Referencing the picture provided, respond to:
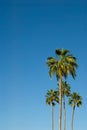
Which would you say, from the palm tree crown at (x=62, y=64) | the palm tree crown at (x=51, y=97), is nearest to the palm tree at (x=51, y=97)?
the palm tree crown at (x=51, y=97)

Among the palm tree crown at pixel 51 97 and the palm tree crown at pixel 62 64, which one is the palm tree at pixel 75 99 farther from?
the palm tree crown at pixel 62 64

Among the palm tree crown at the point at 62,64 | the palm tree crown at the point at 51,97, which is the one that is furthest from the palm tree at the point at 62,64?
the palm tree crown at the point at 51,97

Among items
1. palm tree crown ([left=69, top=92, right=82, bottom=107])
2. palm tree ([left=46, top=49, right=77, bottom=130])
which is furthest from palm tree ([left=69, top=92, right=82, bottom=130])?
palm tree ([left=46, top=49, right=77, bottom=130])

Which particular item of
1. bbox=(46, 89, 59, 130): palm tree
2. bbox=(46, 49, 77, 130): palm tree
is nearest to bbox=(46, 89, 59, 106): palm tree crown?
bbox=(46, 89, 59, 130): palm tree

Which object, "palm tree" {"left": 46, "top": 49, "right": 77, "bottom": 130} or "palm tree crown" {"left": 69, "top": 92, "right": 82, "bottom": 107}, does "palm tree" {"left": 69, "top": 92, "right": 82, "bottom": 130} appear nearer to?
"palm tree crown" {"left": 69, "top": 92, "right": 82, "bottom": 107}

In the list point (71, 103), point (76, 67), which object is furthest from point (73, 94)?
point (76, 67)

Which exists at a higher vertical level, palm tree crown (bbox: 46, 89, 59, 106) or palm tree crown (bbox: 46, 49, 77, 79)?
palm tree crown (bbox: 46, 89, 59, 106)

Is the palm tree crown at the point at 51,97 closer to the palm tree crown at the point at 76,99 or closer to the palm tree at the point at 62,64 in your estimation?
the palm tree crown at the point at 76,99

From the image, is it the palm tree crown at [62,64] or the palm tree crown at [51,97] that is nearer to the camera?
the palm tree crown at [62,64]

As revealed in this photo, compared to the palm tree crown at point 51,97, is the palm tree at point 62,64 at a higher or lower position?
lower

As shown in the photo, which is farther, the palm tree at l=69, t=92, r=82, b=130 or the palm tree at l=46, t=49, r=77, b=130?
the palm tree at l=69, t=92, r=82, b=130

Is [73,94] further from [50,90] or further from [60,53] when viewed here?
[60,53]

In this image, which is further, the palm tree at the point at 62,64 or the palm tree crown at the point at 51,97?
the palm tree crown at the point at 51,97

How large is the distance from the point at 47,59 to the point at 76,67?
407 cm
